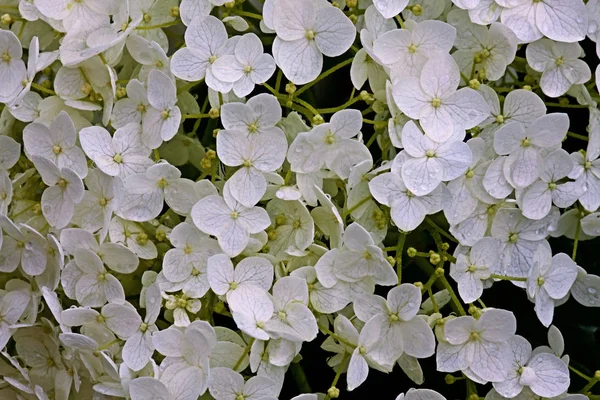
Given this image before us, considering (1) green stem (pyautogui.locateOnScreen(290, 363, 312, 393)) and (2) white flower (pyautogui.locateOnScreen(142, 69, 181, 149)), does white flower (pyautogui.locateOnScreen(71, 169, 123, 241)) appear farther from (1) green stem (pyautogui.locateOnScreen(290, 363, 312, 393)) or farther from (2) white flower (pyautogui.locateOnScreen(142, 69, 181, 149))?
(1) green stem (pyautogui.locateOnScreen(290, 363, 312, 393))

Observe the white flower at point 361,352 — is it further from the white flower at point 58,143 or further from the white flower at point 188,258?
the white flower at point 58,143

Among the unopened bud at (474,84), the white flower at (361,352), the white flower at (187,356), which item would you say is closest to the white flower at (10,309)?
the white flower at (187,356)

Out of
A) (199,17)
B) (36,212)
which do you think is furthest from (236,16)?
(36,212)

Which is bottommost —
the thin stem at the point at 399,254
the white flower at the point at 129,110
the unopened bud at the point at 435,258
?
the thin stem at the point at 399,254

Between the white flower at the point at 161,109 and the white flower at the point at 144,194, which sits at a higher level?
the white flower at the point at 161,109

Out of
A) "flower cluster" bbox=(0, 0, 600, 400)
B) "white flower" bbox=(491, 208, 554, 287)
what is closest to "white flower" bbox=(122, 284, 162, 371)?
"flower cluster" bbox=(0, 0, 600, 400)

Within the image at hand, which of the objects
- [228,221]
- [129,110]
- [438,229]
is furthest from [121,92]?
[438,229]
